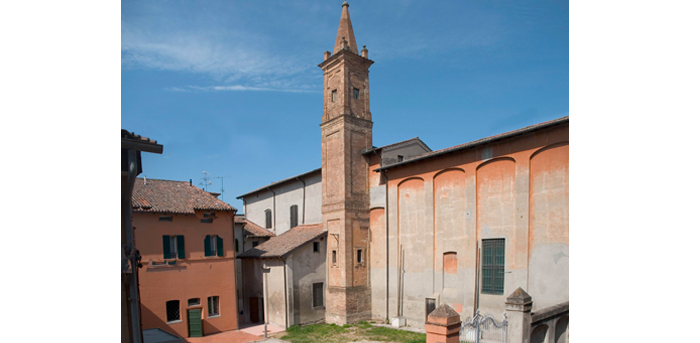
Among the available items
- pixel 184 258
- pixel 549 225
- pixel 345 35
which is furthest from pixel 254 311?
pixel 549 225

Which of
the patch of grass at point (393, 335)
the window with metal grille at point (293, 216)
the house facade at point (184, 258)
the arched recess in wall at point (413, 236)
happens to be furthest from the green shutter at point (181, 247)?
the arched recess in wall at point (413, 236)

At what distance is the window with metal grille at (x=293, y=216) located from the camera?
16719mm

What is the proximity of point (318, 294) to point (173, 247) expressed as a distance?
4.82 meters

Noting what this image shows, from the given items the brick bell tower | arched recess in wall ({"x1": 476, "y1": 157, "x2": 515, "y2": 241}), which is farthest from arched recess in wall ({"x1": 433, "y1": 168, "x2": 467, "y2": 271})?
the brick bell tower

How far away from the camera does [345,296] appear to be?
1259 cm

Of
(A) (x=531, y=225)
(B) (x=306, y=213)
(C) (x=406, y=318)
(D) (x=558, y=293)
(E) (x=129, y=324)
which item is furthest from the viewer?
(B) (x=306, y=213)

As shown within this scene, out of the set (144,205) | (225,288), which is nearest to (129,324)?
(144,205)

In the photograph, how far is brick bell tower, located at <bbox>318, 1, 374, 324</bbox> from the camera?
12.9m

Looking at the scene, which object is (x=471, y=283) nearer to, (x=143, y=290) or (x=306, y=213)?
Answer: (x=306, y=213)

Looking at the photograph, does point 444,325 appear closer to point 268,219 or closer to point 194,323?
point 194,323

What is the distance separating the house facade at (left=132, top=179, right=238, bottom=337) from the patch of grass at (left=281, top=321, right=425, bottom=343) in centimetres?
230

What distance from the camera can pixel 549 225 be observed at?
8.88 meters

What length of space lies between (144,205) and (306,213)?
6.52 meters
